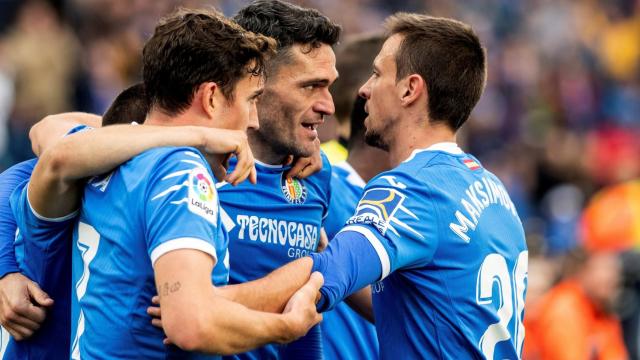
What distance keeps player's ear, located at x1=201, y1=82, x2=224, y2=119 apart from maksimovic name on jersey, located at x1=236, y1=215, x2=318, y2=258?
76cm

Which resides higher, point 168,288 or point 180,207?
point 180,207

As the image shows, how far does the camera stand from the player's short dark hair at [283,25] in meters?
4.96

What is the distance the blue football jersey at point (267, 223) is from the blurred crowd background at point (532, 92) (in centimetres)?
525

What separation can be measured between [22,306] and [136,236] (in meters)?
0.78

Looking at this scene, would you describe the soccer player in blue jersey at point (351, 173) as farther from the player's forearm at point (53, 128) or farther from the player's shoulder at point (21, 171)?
the player's shoulder at point (21, 171)

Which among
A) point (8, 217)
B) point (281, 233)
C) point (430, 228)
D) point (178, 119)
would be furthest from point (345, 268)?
point (8, 217)

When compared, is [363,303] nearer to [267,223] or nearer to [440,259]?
[267,223]

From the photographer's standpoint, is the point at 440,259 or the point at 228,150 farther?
the point at 440,259

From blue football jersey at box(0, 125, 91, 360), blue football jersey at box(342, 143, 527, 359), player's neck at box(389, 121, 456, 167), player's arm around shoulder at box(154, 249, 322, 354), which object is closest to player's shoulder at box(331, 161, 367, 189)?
player's neck at box(389, 121, 456, 167)

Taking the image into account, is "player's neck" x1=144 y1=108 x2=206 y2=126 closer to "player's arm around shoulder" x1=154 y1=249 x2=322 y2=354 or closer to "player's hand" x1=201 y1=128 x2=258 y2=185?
"player's hand" x1=201 y1=128 x2=258 y2=185

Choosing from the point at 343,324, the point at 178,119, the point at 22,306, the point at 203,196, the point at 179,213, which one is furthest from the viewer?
the point at 343,324

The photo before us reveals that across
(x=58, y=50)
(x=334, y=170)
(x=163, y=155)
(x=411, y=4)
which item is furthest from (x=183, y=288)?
(x=411, y=4)

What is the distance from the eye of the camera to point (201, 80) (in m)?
4.02

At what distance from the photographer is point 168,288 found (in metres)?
3.49
